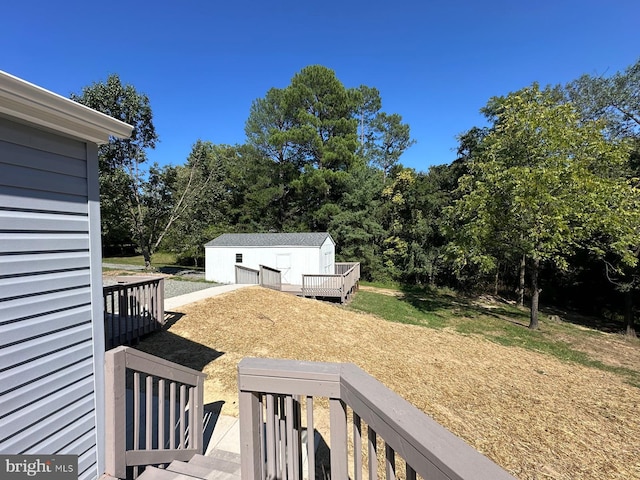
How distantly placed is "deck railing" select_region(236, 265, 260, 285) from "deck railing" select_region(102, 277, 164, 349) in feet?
22.3

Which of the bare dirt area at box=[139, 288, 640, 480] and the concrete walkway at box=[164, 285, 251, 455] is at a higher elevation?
the concrete walkway at box=[164, 285, 251, 455]

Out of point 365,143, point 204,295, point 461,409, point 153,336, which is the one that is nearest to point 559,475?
point 461,409

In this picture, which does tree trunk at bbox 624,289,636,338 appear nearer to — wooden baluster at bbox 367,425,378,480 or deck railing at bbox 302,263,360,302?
deck railing at bbox 302,263,360,302

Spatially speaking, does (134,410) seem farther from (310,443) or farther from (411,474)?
(411,474)

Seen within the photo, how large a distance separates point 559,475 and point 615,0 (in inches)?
516

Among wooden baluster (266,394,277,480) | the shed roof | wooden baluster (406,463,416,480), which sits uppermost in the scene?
the shed roof

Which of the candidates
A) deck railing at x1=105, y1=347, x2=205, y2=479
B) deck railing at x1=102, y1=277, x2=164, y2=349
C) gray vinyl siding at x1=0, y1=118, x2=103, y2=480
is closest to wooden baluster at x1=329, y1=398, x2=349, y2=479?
deck railing at x1=105, y1=347, x2=205, y2=479

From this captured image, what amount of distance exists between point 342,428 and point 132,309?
18.0 ft

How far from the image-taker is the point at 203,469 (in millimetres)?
2262

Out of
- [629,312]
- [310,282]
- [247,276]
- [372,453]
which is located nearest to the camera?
[372,453]

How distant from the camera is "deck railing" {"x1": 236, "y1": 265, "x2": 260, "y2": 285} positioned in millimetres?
13164

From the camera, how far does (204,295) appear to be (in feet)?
31.1

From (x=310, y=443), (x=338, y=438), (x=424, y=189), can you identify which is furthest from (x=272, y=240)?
(x=338, y=438)

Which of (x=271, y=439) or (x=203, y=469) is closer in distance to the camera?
(x=271, y=439)
